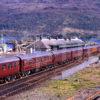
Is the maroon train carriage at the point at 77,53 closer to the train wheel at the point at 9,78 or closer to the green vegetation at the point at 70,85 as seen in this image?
the green vegetation at the point at 70,85

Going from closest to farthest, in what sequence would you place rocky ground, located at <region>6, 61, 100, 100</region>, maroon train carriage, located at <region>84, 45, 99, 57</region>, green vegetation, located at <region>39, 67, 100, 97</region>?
rocky ground, located at <region>6, 61, 100, 100</region>, green vegetation, located at <region>39, 67, 100, 97</region>, maroon train carriage, located at <region>84, 45, 99, 57</region>

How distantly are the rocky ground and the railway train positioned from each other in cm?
390

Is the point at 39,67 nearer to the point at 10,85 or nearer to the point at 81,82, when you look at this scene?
the point at 81,82

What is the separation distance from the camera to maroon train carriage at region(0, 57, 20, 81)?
4472 cm

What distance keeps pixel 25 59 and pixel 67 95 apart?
50.0ft

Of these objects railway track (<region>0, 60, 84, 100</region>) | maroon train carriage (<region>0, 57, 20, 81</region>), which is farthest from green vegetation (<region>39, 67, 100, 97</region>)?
maroon train carriage (<region>0, 57, 20, 81</region>)

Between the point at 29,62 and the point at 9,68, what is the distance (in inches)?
307

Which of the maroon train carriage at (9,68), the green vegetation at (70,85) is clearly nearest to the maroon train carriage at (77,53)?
the green vegetation at (70,85)

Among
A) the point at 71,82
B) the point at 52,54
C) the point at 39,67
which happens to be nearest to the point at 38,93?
the point at 71,82

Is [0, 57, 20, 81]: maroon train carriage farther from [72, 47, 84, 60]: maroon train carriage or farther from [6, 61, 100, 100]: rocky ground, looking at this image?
[72, 47, 84, 60]: maroon train carriage

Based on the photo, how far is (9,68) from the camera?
153 ft

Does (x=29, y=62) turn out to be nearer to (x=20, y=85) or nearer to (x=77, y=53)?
(x=20, y=85)

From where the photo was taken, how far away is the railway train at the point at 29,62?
46000 millimetres

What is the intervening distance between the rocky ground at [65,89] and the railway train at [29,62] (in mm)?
3904
